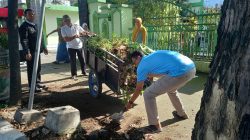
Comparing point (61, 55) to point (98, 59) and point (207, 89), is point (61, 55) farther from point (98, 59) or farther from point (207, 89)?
point (207, 89)

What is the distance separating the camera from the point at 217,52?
1879mm

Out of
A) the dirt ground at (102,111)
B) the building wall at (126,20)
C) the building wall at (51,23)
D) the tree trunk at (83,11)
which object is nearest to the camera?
the dirt ground at (102,111)

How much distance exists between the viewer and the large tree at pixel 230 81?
1627 mm

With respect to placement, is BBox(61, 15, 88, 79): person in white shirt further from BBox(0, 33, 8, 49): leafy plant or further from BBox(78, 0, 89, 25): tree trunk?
BBox(78, 0, 89, 25): tree trunk

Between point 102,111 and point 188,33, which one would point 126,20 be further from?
point 102,111

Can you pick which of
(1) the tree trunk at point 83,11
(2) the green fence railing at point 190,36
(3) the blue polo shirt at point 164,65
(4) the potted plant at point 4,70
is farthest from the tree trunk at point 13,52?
(1) the tree trunk at point 83,11

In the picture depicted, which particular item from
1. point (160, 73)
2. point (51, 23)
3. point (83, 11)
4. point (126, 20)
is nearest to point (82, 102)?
point (160, 73)

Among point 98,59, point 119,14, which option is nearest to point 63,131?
point 98,59

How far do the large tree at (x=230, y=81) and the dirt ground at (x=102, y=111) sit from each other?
10.1ft

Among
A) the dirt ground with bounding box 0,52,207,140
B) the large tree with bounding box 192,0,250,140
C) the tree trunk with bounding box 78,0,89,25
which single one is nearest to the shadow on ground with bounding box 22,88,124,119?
the dirt ground with bounding box 0,52,207,140

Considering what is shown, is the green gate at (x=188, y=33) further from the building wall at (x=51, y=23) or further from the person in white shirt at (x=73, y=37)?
the building wall at (x=51, y=23)

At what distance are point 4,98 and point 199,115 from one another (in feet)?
17.8

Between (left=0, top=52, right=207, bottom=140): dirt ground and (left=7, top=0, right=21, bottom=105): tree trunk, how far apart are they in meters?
0.29

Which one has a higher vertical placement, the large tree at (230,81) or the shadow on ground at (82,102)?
the large tree at (230,81)
